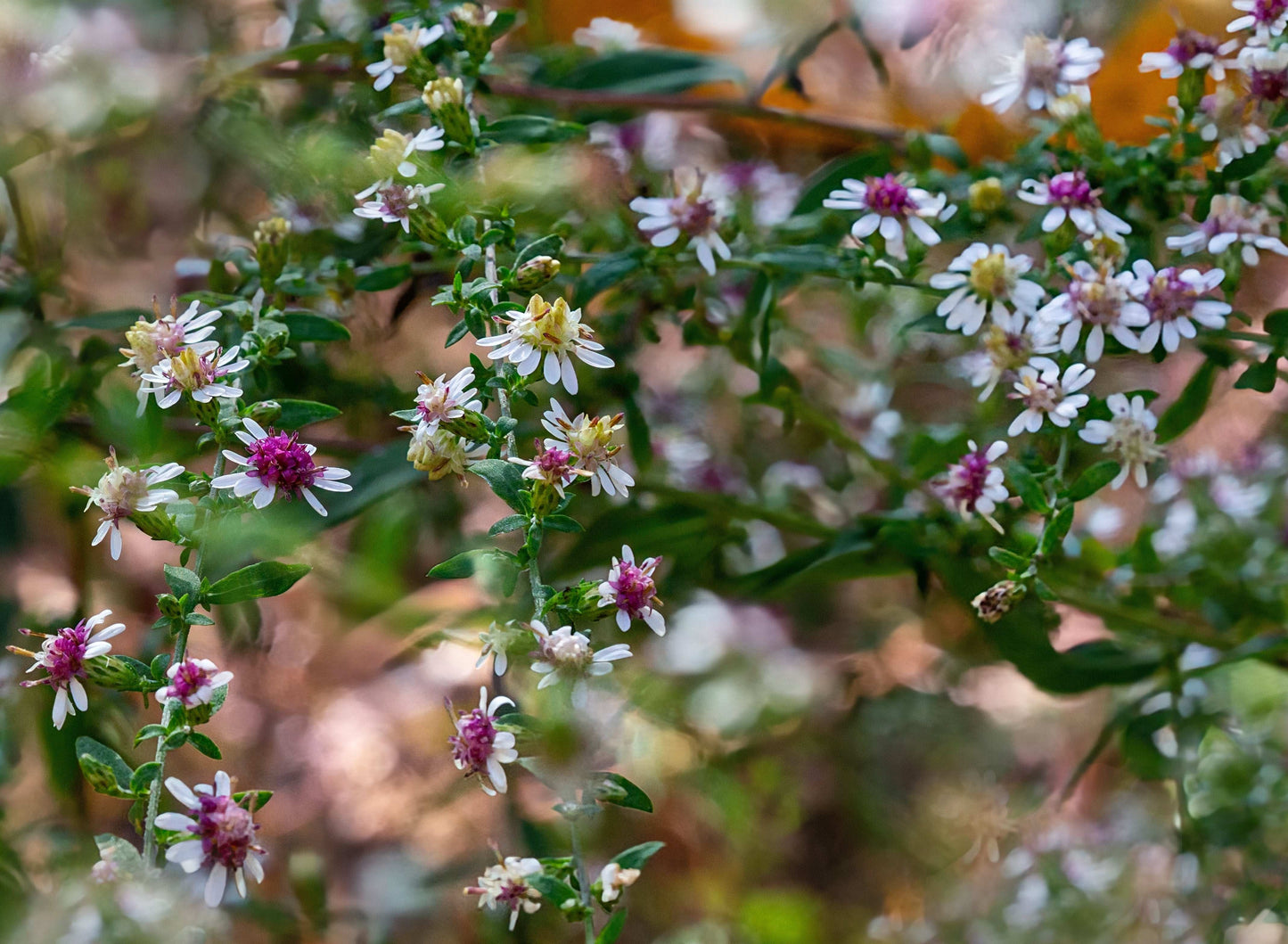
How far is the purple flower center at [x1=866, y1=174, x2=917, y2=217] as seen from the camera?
53 centimetres

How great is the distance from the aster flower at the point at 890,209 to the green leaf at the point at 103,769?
14.7 inches

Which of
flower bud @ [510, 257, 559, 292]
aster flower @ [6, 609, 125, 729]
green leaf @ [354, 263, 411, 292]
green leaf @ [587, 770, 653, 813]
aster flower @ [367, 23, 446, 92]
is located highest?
aster flower @ [367, 23, 446, 92]

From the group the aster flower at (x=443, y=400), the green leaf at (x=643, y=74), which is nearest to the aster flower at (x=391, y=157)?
the aster flower at (x=443, y=400)

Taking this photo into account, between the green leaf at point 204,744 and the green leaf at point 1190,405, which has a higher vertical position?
the green leaf at point 204,744

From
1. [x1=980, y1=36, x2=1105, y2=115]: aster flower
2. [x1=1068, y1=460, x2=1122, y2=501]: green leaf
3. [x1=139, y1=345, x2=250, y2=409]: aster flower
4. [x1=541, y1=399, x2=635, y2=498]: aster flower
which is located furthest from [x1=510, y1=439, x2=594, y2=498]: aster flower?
[x1=980, y1=36, x2=1105, y2=115]: aster flower

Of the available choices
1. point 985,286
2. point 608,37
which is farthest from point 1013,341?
point 608,37

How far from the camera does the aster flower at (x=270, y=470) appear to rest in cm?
40

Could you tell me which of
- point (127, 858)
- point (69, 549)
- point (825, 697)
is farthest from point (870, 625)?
point (127, 858)

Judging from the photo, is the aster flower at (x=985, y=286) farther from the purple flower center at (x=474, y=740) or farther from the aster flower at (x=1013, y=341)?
the purple flower center at (x=474, y=740)

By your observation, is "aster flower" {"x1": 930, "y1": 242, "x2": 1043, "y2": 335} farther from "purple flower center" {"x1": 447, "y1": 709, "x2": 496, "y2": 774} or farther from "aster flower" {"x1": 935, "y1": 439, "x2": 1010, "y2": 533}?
"purple flower center" {"x1": 447, "y1": 709, "x2": 496, "y2": 774}

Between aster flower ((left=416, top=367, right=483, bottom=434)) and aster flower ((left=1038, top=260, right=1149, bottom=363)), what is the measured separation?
0.25 m

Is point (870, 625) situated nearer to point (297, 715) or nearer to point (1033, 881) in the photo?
point (1033, 881)

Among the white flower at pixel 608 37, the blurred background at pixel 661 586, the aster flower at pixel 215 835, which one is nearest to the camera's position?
the aster flower at pixel 215 835

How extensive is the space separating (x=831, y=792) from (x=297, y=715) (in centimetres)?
53
